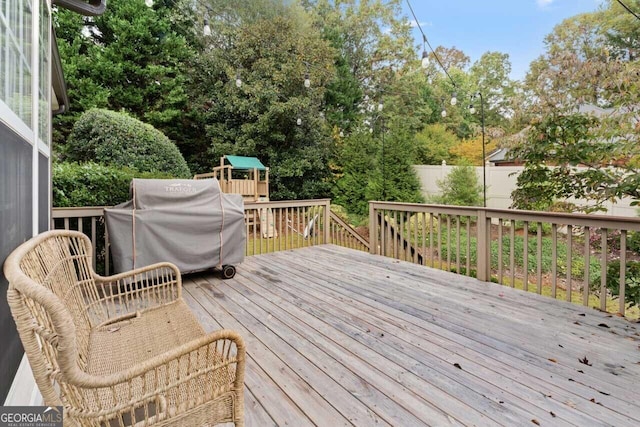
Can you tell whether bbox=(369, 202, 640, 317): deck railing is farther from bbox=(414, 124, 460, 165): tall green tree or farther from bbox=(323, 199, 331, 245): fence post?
bbox=(414, 124, 460, 165): tall green tree

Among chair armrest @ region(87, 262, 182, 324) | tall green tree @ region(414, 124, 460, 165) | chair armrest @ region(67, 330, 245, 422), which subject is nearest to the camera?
chair armrest @ region(67, 330, 245, 422)

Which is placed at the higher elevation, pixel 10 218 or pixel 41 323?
pixel 10 218

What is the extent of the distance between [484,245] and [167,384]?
3520mm

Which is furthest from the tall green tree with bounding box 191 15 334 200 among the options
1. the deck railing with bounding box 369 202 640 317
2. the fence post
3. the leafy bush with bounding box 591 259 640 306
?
the leafy bush with bounding box 591 259 640 306

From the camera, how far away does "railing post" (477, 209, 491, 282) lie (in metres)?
3.70

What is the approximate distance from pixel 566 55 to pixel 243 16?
37.5ft

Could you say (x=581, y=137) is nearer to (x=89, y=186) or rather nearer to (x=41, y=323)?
(x=41, y=323)

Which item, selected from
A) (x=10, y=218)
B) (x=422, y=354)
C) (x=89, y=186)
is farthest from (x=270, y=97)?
(x=10, y=218)

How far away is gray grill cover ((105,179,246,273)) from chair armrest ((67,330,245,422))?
7.56 ft

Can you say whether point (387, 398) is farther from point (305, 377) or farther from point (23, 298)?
point (23, 298)

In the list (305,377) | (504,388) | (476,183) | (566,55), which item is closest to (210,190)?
(305,377)

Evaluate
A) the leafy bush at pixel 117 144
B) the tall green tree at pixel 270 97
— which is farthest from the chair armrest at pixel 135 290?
the tall green tree at pixel 270 97

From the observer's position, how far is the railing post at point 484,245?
3.70 meters

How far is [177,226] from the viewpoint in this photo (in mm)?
3471
